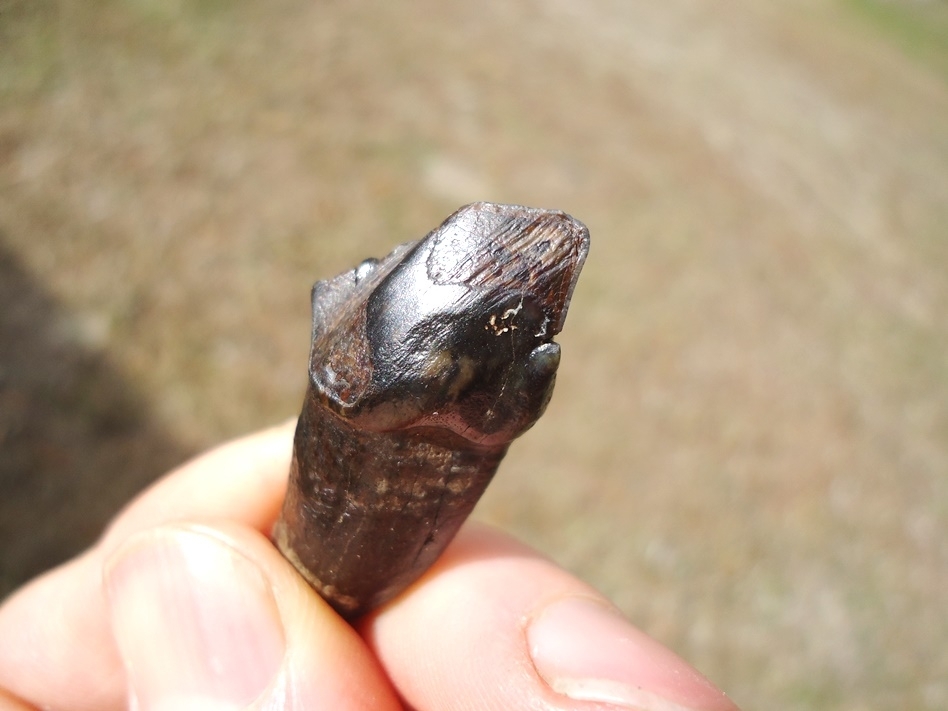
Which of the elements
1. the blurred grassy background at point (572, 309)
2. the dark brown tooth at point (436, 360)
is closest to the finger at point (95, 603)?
the dark brown tooth at point (436, 360)

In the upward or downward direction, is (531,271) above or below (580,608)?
above

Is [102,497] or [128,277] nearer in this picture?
[102,497]

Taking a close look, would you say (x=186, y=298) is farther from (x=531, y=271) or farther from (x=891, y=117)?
(x=891, y=117)

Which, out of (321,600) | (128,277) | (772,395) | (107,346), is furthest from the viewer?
(772,395)

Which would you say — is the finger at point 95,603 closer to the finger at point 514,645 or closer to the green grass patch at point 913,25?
the finger at point 514,645

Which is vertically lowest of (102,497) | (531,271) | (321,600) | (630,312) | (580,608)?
(102,497)

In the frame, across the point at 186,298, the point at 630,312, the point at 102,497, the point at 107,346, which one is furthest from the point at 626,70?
the point at 102,497

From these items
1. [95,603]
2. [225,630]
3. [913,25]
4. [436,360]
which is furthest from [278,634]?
[913,25]
